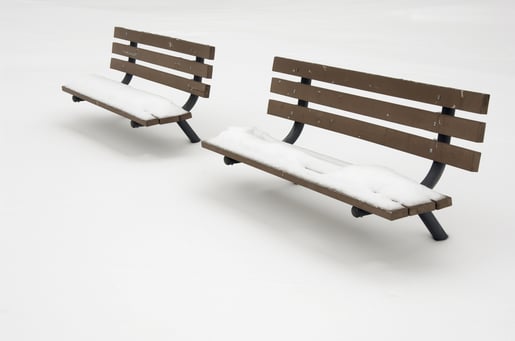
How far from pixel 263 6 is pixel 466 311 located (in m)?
12.8

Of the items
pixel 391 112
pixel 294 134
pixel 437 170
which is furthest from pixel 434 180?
pixel 294 134

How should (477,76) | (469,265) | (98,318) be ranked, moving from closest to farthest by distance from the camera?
1. (98,318)
2. (469,265)
3. (477,76)

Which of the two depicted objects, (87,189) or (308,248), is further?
(87,189)

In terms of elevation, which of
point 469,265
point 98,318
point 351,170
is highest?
point 351,170

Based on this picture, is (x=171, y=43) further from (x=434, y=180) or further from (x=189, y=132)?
(x=434, y=180)

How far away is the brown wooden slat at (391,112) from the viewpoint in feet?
13.9

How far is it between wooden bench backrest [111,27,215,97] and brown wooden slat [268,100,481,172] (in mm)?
869

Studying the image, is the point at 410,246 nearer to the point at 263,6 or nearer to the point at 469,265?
the point at 469,265

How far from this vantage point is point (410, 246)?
4504mm

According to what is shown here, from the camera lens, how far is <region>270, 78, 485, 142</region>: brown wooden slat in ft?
13.9

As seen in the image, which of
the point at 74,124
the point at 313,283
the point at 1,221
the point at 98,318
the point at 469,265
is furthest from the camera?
the point at 74,124

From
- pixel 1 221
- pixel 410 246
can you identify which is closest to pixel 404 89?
pixel 410 246

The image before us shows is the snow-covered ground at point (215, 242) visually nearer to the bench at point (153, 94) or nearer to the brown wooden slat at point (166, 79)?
the bench at point (153, 94)

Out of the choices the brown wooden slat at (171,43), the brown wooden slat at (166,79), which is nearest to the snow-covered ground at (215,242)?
the brown wooden slat at (166,79)
